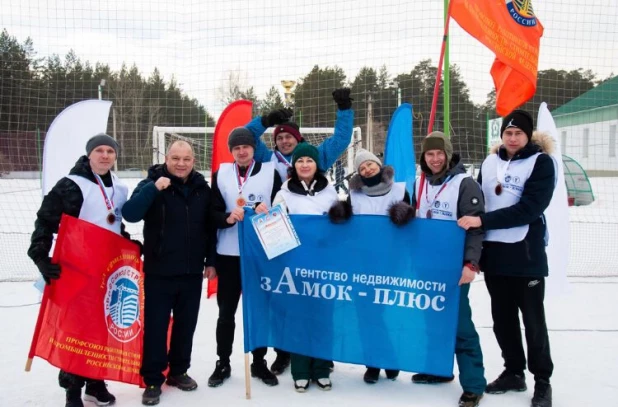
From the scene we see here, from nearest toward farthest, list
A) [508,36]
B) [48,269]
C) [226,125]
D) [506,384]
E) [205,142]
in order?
[48,269] < [506,384] < [508,36] < [226,125] < [205,142]

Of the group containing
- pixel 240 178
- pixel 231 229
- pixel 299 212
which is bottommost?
pixel 231 229

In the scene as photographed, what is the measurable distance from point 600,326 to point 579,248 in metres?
4.89

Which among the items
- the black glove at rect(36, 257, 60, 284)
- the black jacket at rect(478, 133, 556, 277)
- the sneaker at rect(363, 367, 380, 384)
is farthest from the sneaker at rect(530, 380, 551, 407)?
the black glove at rect(36, 257, 60, 284)

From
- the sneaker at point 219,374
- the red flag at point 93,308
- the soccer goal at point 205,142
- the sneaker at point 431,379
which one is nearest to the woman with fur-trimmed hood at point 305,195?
the sneaker at point 219,374

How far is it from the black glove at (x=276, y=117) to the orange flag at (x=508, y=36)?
5.86 ft

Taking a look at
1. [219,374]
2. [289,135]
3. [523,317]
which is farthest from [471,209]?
[219,374]

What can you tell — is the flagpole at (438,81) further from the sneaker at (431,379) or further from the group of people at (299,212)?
the sneaker at (431,379)

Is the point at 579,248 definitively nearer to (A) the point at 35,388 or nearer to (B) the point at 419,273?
(B) the point at 419,273

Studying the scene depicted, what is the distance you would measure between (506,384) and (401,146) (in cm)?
265

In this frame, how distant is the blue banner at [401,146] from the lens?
17.5 feet

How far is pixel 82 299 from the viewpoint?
314 cm

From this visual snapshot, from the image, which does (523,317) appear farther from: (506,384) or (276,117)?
(276,117)

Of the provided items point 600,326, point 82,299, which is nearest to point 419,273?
point 82,299

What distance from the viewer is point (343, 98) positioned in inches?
162
